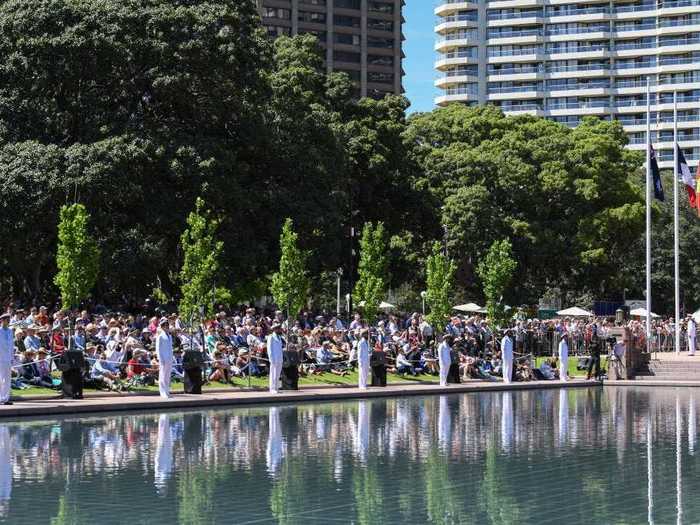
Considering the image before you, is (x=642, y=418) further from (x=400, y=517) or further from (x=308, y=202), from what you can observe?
(x=308, y=202)

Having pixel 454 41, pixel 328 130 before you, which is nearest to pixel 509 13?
pixel 454 41

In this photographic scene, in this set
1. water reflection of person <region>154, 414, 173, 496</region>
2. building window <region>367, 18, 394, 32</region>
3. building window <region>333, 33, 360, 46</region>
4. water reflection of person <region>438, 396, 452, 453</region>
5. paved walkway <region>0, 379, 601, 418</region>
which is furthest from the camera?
Result: building window <region>367, 18, 394, 32</region>

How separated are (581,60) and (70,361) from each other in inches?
4296

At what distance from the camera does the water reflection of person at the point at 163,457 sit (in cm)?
1412

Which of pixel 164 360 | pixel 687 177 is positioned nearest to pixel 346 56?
pixel 687 177

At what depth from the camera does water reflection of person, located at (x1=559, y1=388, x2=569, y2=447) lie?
20688mm

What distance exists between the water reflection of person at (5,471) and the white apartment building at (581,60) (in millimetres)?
110619

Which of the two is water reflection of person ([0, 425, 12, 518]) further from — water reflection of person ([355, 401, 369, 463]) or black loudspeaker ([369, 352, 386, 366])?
black loudspeaker ([369, 352, 386, 366])

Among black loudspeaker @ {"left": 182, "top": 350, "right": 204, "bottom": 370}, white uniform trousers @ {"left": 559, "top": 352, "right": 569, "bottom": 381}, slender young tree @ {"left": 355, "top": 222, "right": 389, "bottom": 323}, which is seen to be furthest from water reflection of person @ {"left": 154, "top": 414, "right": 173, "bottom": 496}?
white uniform trousers @ {"left": 559, "top": 352, "right": 569, "bottom": 381}

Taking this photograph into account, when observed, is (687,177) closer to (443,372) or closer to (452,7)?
(443,372)

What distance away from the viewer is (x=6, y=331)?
25.0 m

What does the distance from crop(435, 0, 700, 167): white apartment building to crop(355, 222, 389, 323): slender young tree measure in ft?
275

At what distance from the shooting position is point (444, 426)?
22953 mm

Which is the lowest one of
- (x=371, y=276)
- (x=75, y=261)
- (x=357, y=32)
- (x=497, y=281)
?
(x=497, y=281)
